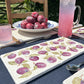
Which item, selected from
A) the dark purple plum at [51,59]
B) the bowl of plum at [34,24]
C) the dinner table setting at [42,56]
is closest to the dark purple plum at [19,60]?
the dinner table setting at [42,56]

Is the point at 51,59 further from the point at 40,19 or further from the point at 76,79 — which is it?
the point at 40,19

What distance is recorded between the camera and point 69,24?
0.73 meters

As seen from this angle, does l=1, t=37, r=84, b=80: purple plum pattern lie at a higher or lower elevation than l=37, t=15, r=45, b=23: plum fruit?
lower

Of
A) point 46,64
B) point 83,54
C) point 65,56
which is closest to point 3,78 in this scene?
point 46,64

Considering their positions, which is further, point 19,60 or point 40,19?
point 40,19

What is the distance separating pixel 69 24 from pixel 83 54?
0.88 feet

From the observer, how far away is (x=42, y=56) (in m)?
0.48

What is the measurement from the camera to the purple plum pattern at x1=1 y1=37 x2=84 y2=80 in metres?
0.40

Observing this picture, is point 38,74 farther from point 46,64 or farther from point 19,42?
point 19,42

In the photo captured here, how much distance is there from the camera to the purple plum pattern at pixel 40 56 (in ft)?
1.31

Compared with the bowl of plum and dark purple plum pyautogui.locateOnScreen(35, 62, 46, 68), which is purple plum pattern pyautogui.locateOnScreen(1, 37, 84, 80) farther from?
the bowl of plum

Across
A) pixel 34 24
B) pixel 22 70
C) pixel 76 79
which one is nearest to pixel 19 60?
pixel 22 70

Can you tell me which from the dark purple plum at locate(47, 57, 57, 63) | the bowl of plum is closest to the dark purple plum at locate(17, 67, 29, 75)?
the dark purple plum at locate(47, 57, 57, 63)

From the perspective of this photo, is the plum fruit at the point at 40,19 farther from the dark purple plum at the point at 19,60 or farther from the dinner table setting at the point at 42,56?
the dark purple plum at the point at 19,60
